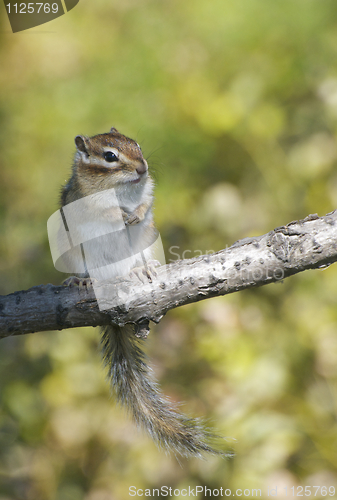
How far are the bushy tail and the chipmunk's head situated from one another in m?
0.47

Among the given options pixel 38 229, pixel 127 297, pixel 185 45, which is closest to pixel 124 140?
pixel 127 297

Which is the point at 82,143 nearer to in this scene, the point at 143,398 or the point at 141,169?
the point at 141,169

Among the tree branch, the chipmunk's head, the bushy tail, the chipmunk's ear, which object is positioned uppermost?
the chipmunk's ear

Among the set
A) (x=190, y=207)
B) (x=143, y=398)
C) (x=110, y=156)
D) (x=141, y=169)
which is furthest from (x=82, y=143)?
(x=143, y=398)

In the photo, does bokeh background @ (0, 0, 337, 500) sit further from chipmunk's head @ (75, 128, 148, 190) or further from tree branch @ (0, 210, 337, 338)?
tree branch @ (0, 210, 337, 338)

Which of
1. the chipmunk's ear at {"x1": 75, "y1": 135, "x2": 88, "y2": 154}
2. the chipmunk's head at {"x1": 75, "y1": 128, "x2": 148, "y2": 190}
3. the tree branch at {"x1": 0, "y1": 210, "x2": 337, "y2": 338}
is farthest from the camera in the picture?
the chipmunk's ear at {"x1": 75, "y1": 135, "x2": 88, "y2": 154}

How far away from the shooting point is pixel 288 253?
1.00 metres

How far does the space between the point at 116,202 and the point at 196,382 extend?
2.61ft

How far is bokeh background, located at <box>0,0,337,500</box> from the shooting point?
1.45 m

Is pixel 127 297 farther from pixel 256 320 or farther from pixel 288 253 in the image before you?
pixel 256 320

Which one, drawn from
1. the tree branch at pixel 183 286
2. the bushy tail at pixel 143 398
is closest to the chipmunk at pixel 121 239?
the bushy tail at pixel 143 398

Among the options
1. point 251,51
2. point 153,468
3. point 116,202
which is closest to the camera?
point 116,202

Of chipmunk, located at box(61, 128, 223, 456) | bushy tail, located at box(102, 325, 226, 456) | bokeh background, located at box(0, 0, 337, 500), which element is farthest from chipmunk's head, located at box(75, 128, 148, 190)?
bushy tail, located at box(102, 325, 226, 456)

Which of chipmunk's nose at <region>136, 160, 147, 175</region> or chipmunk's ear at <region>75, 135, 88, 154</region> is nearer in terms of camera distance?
chipmunk's nose at <region>136, 160, 147, 175</region>
